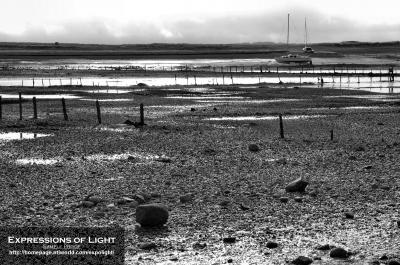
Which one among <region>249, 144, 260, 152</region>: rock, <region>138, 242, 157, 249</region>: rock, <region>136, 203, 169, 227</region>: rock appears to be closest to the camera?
<region>138, 242, 157, 249</region>: rock

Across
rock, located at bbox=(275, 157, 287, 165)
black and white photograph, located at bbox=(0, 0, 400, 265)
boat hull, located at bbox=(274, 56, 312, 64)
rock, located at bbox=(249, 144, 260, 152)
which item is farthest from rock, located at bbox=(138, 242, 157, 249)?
boat hull, located at bbox=(274, 56, 312, 64)

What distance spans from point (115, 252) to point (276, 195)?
208 inches

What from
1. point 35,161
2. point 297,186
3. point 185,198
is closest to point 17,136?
point 35,161

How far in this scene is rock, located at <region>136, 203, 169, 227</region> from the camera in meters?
11.7

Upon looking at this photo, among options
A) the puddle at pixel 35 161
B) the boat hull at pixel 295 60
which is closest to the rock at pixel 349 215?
the puddle at pixel 35 161

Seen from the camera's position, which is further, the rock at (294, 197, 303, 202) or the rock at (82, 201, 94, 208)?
the rock at (294, 197, 303, 202)

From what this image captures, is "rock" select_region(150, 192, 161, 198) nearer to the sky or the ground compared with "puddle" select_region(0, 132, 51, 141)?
nearer to the ground

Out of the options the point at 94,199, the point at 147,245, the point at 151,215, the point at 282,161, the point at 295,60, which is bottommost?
the point at 282,161

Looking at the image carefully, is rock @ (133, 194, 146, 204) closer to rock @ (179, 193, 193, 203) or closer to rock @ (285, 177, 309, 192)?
rock @ (179, 193, 193, 203)

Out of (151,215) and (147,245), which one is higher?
(151,215)

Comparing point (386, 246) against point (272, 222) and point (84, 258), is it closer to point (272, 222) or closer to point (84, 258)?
point (272, 222)

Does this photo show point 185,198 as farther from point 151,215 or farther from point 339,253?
point 339,253

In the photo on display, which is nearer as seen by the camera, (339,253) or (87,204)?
(339,253)

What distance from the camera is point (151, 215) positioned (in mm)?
11695
